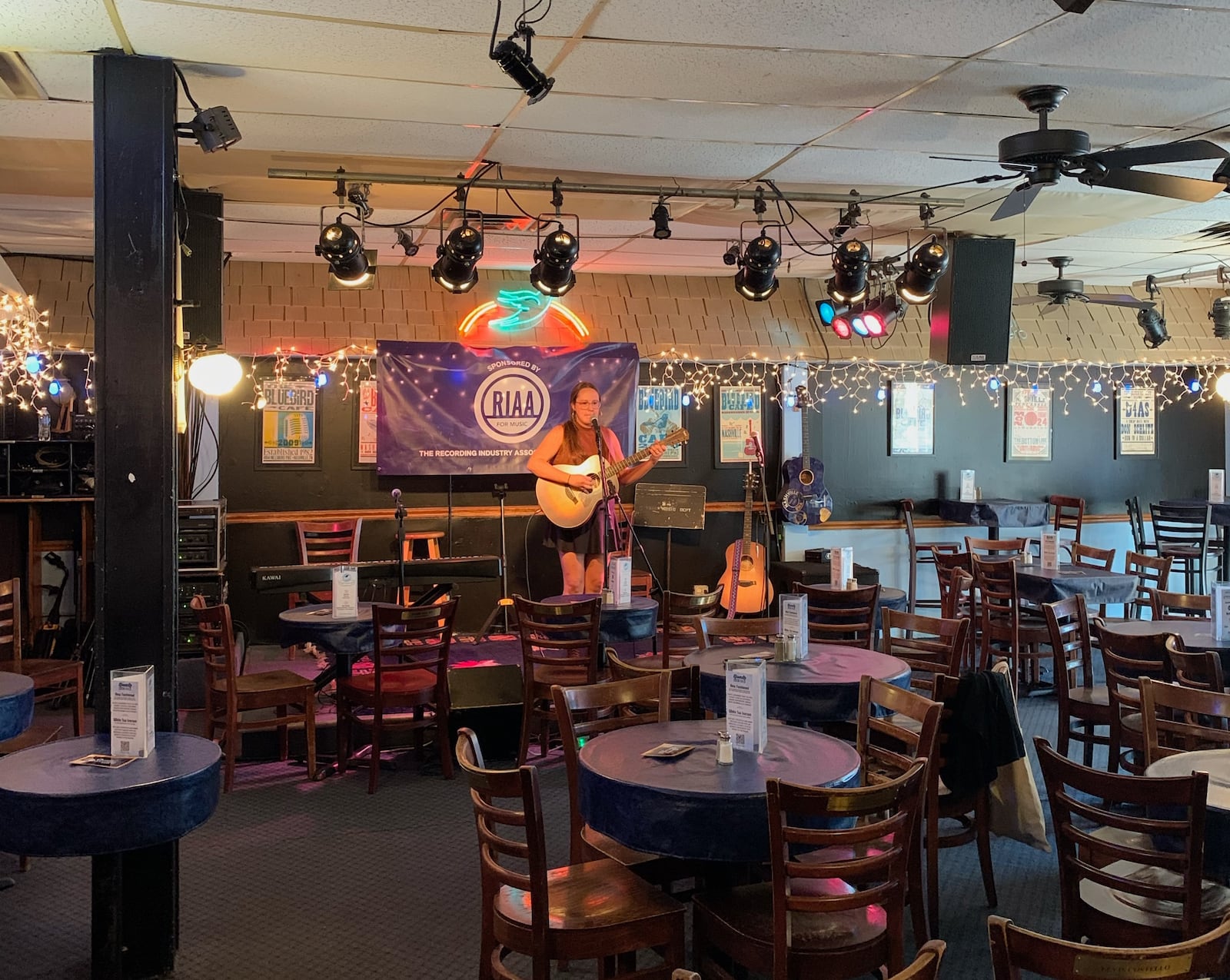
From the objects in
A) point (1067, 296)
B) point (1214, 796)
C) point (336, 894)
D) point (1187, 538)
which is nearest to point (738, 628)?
point (336, 894)

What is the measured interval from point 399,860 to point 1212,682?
342cm

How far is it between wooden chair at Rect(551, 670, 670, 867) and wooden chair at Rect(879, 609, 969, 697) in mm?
1399

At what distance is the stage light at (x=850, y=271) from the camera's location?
22.7ft

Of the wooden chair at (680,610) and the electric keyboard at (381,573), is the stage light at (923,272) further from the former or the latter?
the electric keyboard at (381,573)

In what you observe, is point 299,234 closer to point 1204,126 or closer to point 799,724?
point 799,724

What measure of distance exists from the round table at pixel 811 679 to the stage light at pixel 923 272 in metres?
3.02

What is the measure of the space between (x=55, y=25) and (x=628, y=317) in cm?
625

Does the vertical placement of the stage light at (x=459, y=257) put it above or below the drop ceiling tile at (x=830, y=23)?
below

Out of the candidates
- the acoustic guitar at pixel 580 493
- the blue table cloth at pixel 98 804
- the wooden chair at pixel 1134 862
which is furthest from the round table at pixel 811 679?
the acoustic guitar at pixel 580 493

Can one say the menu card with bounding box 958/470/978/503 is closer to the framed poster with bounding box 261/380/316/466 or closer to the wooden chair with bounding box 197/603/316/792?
the framed poster with bounding box 261/380/316/466

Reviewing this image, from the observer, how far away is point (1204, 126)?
17.9ft

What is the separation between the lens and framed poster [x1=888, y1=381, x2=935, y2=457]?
410 inches

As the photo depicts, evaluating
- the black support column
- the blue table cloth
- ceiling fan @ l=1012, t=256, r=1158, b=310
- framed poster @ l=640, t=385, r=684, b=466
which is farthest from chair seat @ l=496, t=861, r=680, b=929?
ceiling fan @ l=1012, t=256, r=1158, b=310

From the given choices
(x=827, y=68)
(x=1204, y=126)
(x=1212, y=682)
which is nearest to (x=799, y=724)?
(x=1212, y=682)
